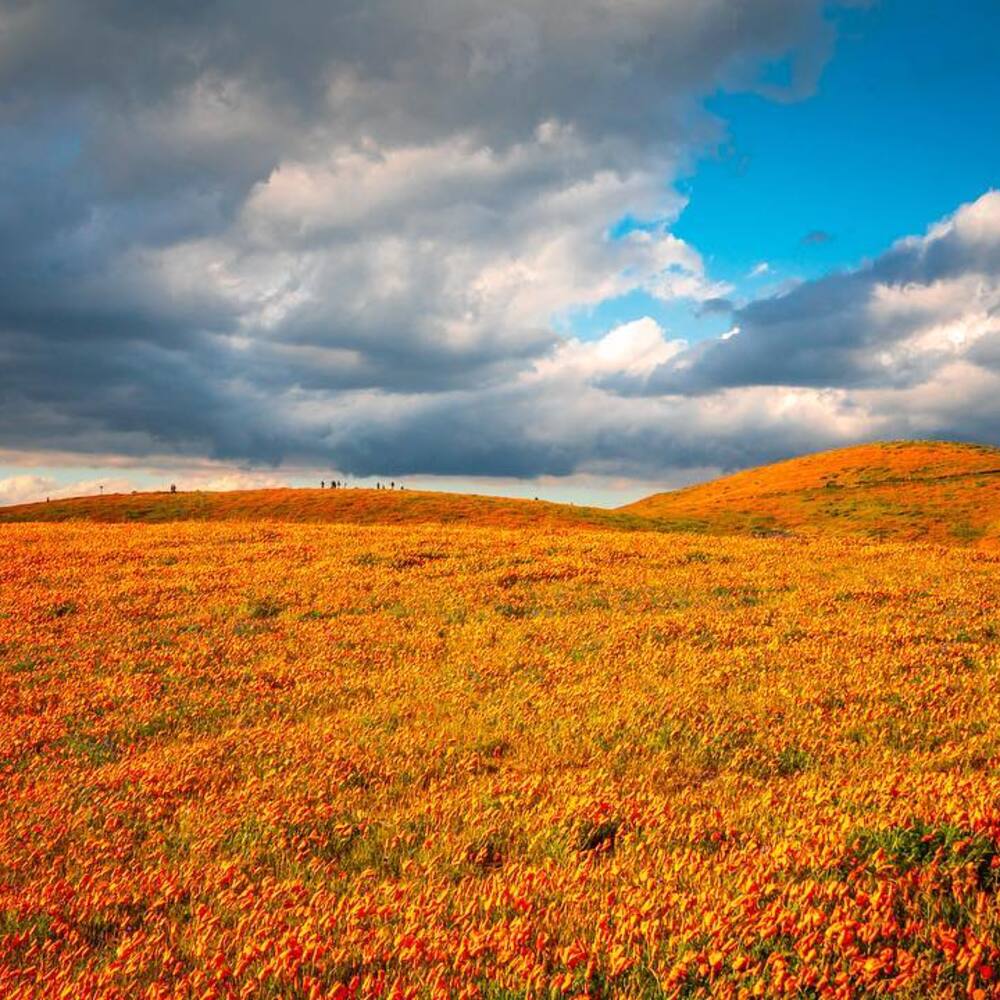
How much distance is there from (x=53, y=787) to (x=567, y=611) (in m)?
12.8

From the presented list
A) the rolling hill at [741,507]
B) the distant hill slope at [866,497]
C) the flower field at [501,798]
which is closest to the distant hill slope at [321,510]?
the rolling hill at [741,507]

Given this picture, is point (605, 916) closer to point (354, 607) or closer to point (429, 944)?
point (429, 944)

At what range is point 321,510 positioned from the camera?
190 feet

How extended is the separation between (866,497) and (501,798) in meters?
76.8

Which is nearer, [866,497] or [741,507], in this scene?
[866,497]

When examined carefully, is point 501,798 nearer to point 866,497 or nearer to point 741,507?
point 741,507

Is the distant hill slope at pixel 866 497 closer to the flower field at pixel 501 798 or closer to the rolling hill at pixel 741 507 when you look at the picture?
the rolling hill at pixel 741 507

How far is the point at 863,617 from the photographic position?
18.7 m

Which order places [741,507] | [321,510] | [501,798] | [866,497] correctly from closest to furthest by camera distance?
[501,798]
[321,510]
[866,497]
[741,507]

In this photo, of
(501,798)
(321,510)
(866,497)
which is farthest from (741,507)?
(501,798)

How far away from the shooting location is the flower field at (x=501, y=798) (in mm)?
5367

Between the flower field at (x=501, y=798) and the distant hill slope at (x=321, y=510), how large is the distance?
3434cm

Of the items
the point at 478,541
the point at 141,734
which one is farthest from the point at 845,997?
the point at 478,541

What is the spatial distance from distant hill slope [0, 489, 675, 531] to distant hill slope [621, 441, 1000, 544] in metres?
11.6
